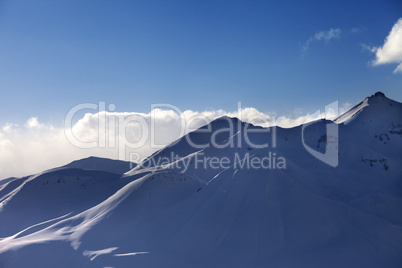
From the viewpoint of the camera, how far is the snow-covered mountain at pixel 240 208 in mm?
55156

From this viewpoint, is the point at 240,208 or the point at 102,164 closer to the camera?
the point at 240,208

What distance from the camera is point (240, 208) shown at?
67.4 m

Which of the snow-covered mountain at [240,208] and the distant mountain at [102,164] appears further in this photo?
the distant mountain at [102,164]

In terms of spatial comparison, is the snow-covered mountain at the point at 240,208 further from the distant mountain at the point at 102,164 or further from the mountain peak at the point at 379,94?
the distant mountain at the point at 102,164

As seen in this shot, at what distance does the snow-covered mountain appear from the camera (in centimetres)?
5516

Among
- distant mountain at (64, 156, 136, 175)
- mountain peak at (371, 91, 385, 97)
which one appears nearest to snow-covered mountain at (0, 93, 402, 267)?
mountain peak at (371, 91, 385, 97)

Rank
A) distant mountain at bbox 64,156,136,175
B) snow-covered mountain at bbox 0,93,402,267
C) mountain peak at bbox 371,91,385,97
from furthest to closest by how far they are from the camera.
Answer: distant mountain at bbox 64,156,136,175, mountain peak at bbox 371,91,385,97, snow-covered mountain at bbox 0,93,402,267

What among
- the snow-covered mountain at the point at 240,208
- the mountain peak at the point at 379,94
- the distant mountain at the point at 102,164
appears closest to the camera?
the snow-covered mountain at the point at 240,208

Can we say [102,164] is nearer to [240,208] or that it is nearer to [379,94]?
[240,208]

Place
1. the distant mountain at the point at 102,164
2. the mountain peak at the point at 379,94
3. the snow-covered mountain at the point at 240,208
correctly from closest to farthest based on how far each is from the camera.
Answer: the snow-covered mountain at the point at 240,208, the mountain peak at the point at 379,94, the distant mountain at the point at 102,164

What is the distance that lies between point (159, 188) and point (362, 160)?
5948 centimetres

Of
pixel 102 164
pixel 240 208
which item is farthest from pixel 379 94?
pixel 102 164

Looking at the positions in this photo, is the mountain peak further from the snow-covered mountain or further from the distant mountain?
the distant mountain

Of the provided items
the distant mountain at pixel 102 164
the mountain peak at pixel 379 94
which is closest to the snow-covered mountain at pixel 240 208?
the mountain peak at pixel 379 94
